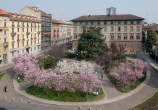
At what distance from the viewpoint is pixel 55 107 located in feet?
78.2

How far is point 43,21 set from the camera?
6900 centimetres

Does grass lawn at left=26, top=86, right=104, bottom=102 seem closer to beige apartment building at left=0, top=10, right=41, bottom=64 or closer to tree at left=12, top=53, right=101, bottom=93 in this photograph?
tree at left=12, top=53, right=101, bottom=93

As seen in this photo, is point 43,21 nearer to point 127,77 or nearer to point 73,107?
point 127,77

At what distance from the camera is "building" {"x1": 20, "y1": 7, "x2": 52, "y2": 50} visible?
65.4 metres

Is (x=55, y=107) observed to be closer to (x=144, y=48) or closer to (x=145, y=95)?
(x=145, y=95)

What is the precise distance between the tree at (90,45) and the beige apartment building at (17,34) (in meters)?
19.0

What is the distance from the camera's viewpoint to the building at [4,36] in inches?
1796

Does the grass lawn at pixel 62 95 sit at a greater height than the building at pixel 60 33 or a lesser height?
lesser

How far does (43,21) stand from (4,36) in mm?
24147

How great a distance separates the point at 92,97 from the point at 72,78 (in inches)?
159

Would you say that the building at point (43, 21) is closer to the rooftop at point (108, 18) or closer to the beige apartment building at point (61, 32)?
the beige apartment building at point (61, 32)

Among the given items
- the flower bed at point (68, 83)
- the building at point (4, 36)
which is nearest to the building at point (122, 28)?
the building at point (4, 36)

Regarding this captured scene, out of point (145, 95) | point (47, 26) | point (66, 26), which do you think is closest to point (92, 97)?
point (145, 95)

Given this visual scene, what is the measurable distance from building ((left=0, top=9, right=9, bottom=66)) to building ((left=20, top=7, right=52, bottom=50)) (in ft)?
62.0
